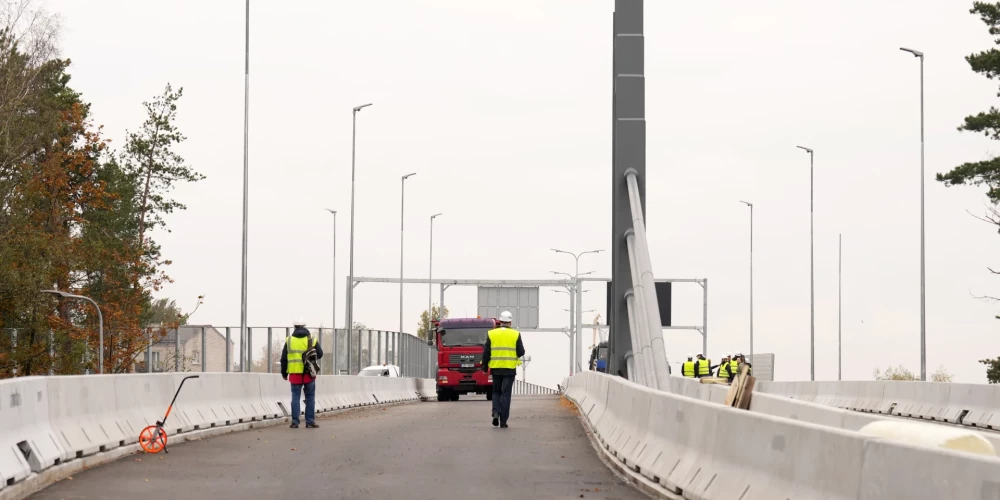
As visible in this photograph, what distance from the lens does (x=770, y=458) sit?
9.91m

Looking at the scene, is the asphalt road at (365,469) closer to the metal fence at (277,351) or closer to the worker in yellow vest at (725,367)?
the metal fence at (277,351)

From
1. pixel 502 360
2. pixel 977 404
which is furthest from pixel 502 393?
pixel 977 404

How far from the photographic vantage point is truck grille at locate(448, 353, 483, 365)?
4872 centimetres

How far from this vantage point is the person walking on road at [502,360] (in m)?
24.1

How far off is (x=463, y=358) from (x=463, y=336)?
74cm

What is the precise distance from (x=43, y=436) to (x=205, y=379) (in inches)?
326

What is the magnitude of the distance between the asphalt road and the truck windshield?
25.5 meters

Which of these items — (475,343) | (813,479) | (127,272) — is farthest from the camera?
(127,272)

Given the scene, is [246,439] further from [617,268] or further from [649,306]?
[617,268]

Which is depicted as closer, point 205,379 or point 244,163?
point 205,379

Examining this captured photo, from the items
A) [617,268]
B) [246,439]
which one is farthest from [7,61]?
[246,439]

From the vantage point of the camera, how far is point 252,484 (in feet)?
45.7

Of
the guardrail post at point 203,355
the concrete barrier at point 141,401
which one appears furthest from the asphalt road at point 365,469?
the guardrail post at point 203,355

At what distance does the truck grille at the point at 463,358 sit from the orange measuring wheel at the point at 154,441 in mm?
30754
